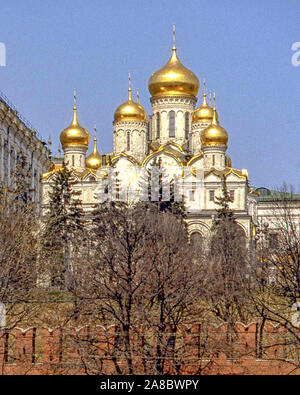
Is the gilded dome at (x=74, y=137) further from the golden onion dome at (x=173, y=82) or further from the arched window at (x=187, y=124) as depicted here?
the arched window at (x=187, y=124)

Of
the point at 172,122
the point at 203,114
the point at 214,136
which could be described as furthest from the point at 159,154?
the point at 203,114

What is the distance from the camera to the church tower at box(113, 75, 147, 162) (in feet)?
208

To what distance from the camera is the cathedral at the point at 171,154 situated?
59.3 metres

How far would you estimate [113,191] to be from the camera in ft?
201

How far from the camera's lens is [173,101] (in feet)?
213

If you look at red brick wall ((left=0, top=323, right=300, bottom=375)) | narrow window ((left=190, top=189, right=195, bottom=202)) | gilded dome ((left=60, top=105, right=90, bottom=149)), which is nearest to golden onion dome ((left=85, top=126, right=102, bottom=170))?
gilded dome ((left=60, top=105, right=90, bottom=149))

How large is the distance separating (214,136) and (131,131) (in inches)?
255

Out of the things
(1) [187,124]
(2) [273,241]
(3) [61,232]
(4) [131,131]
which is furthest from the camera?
(1) [187,124]

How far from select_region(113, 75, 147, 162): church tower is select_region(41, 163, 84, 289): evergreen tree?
13.2 meters

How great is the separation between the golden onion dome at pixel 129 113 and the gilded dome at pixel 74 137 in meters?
2.43

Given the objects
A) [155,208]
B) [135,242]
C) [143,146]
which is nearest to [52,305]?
[135,242]

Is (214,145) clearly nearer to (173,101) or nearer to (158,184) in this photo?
(158,184)

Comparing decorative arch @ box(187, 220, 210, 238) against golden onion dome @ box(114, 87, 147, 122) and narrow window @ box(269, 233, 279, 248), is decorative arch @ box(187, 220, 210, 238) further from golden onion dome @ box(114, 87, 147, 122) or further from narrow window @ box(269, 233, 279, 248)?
narrow window @ box(269, 233, 279, 248)

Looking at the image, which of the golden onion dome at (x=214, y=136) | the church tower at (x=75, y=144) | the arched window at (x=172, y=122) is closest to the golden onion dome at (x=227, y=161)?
the arched window at (x=172, y=122)
